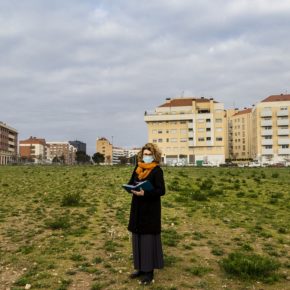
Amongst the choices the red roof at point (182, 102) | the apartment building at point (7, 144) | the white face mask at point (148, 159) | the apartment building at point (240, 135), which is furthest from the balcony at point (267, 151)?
the white face mask at point (148, 159)

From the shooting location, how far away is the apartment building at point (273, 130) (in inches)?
5133

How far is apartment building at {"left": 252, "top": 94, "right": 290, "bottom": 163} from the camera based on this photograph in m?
130

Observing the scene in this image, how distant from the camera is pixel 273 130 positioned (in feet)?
433

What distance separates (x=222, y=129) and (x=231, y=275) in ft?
419

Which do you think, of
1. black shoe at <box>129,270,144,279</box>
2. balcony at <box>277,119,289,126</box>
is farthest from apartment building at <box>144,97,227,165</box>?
black shoe at <box>129,270,144,279</box>

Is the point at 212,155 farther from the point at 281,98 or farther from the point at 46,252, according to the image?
the point at 46,252

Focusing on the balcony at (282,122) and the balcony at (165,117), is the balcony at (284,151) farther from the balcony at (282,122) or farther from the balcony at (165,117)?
the balcony at (165,117)

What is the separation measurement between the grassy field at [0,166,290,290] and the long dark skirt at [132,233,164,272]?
12.7 inches

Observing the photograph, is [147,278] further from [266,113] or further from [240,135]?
[240,135]

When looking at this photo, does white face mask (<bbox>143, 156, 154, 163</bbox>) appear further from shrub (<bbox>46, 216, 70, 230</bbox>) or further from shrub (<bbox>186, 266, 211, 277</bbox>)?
shrub (<bbox>46, 216, 70, 230</bbox>)

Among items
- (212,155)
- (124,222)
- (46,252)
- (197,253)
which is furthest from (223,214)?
(212,155)

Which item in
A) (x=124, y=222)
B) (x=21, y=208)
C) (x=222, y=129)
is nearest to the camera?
(x=124, y=222)

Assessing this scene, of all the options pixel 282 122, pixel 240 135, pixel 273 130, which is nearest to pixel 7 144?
pixel 240 135

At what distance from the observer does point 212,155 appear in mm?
133625
